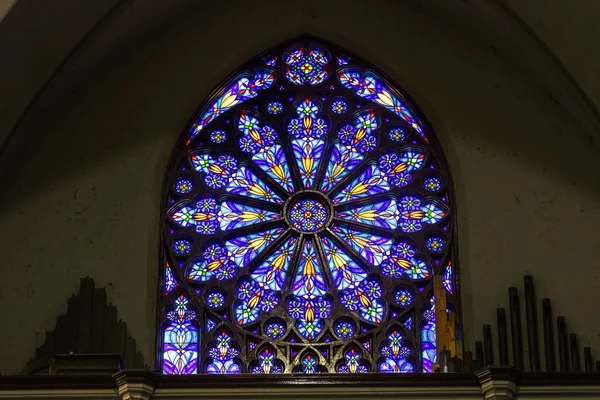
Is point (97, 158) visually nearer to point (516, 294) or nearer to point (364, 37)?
point (364, 37)

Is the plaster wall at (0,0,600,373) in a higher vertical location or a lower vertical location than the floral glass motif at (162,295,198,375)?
higher

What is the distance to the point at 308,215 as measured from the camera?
14789 millimetres

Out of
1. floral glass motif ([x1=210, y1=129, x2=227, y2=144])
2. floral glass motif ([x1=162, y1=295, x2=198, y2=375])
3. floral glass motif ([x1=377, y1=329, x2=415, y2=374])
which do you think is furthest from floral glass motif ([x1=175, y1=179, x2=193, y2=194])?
floral glass motif ([x1=377, y1=329, x2=415, y2=374])

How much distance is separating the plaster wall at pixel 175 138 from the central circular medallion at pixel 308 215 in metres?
1.35

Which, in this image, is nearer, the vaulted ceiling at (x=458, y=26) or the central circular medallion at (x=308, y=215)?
the vaulted ceiling at (x=458, y=26)

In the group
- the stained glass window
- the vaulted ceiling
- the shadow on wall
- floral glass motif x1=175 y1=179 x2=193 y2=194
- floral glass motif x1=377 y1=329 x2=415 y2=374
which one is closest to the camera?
the vaulted ceiling

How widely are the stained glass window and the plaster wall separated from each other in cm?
27

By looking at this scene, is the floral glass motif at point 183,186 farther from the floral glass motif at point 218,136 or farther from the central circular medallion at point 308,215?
the central circular medallion at point 308,215

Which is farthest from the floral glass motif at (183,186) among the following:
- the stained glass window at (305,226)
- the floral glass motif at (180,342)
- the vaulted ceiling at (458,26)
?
the vaulted ceiling at (458,26)

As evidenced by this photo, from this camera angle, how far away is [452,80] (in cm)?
1511

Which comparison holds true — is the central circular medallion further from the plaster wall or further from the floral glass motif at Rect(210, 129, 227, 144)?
the plaster wall

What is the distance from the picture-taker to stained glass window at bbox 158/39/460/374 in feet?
45.8

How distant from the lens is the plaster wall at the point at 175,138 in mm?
13969

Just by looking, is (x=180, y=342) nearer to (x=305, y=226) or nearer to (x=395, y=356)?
(x=305, y=226)
